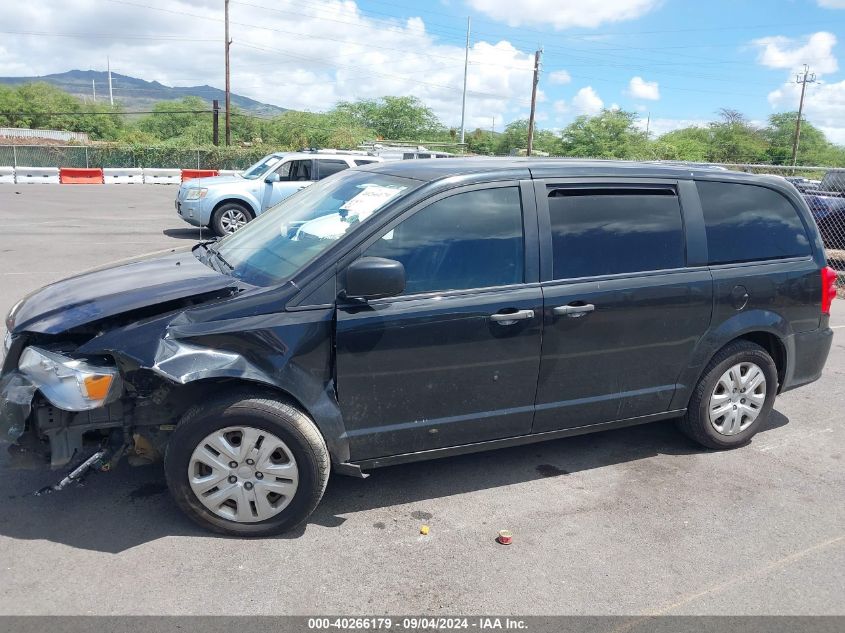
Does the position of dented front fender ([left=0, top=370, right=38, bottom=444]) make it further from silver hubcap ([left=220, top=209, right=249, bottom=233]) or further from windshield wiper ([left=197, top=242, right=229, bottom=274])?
silver hubcap ([left=220, top=209, right=249, bottom=233])

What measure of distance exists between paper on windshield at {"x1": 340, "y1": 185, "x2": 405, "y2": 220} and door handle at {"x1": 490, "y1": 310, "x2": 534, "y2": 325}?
852mm

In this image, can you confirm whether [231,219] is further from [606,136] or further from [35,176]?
[606,136]

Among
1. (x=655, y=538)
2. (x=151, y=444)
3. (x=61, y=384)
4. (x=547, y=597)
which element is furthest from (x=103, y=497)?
(x=655, y=538)

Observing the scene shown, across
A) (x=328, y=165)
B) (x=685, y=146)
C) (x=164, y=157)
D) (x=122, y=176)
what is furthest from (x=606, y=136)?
(x=328, y=165)

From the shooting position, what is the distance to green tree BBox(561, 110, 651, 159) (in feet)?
168

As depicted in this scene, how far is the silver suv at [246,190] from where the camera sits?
1373 cm

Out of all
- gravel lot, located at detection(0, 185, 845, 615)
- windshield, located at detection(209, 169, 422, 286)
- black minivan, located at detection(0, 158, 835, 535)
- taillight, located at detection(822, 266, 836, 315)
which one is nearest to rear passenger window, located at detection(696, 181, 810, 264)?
black minivan, located at detection(0, 158, 835, 535)

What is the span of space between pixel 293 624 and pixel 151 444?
3.97 feet

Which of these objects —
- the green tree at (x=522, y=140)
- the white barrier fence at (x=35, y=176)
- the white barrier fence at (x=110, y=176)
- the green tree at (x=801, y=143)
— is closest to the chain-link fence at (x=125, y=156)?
the white barrier fence at (x=110, y=176)

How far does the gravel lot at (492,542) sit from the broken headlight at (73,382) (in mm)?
735

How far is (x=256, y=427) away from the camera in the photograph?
342 cm

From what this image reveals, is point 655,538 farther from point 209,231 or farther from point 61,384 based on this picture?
point 209,231

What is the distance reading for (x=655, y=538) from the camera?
3.69 m

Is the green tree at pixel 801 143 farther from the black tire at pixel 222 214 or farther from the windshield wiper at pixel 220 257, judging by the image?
the windshield wiper at pixel 220 257
